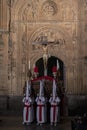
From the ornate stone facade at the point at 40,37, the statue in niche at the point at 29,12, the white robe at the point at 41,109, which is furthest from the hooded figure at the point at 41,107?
the statue in niche at the point at 29,12

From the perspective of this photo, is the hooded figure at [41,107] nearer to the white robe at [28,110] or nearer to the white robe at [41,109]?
the white robe at [41,109]

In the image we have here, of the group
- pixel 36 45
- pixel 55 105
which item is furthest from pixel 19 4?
pixel 55 105

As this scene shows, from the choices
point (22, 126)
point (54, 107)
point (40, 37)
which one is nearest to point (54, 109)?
point (54, 107)

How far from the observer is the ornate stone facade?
68.9ft

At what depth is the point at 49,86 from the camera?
1675 centimetres

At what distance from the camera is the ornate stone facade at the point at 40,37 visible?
68.9 ft

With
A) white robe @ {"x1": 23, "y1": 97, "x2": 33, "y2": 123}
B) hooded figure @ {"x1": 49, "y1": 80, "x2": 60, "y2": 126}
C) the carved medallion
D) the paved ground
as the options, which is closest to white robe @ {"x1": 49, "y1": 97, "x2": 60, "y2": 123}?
hooded figure @ {"x1": 49, "y1": 80, "x2": 60, "y2": 126}

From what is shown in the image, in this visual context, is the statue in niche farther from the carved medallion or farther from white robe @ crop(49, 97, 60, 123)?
white robe @ crop(49, 97, 60, 123)

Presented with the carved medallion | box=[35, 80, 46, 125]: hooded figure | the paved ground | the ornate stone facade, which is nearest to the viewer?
the paved ground

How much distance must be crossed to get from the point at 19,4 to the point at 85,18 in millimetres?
3430

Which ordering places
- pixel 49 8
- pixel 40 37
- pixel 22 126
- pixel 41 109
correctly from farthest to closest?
pixel 40 37 → pixel 49 8 → pixel 41 109 → pixel 22 126

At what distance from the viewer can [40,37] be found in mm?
21625

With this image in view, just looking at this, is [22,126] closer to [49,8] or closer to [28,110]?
[28,110]

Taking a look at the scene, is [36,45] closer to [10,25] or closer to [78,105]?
[10,25]
